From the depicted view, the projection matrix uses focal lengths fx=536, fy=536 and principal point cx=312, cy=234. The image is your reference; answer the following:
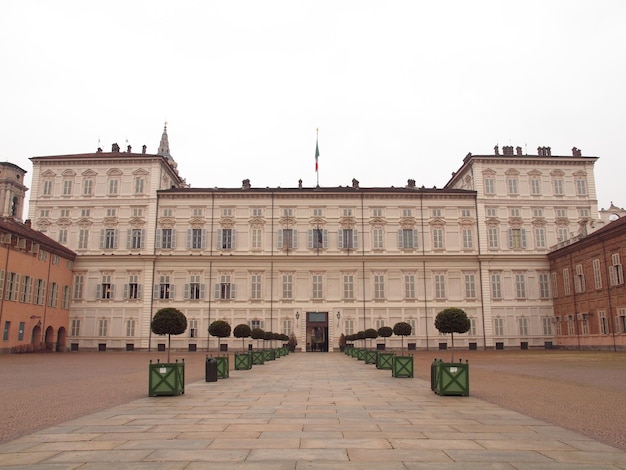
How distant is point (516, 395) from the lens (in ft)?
48.2

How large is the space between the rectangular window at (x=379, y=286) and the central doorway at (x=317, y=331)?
5436 mm

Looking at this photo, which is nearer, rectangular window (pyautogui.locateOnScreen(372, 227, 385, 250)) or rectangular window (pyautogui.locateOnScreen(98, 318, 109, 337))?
rectangular window (pyautogui.locateOnScreen(98, 318, 109, 337))

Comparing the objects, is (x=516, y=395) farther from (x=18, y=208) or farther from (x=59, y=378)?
(x=18, y=208)

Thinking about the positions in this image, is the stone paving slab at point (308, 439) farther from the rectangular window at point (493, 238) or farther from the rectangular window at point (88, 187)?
the rectangular window at point (88, 187)

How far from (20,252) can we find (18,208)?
3244 centimetres

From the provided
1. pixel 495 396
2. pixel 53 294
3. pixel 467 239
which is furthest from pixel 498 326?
pixel 53 294

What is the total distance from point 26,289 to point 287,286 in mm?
23065

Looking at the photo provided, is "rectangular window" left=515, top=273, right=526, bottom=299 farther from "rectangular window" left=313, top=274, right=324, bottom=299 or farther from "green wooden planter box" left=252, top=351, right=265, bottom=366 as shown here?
"green wooden planter box" left=252, top=351, right=265, bottom=366

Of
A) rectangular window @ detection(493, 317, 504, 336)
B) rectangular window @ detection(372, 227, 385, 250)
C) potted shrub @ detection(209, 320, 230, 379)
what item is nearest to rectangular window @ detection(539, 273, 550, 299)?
rectangular window @ detection(493, 317, 504, 336)

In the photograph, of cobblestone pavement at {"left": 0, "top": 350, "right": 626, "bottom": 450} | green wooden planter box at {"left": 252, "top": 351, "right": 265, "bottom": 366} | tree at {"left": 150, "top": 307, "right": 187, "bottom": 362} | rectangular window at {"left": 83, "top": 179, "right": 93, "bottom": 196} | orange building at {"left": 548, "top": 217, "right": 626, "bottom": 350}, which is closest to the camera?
cobblestone pavement at {"left": 0, "top": 350, "right": 626, "bottom": 450}

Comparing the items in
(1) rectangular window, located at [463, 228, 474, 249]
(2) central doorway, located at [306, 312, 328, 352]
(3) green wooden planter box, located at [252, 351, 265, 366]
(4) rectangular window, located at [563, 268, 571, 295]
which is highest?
(1) rectangular window, located at [463, 228, 474, 249]

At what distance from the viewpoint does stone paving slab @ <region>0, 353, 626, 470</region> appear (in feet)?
23.2

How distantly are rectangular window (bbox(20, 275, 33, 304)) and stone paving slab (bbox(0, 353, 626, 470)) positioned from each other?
3581 cm

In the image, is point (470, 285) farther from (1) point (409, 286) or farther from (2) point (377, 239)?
(2) point (377, 239)
